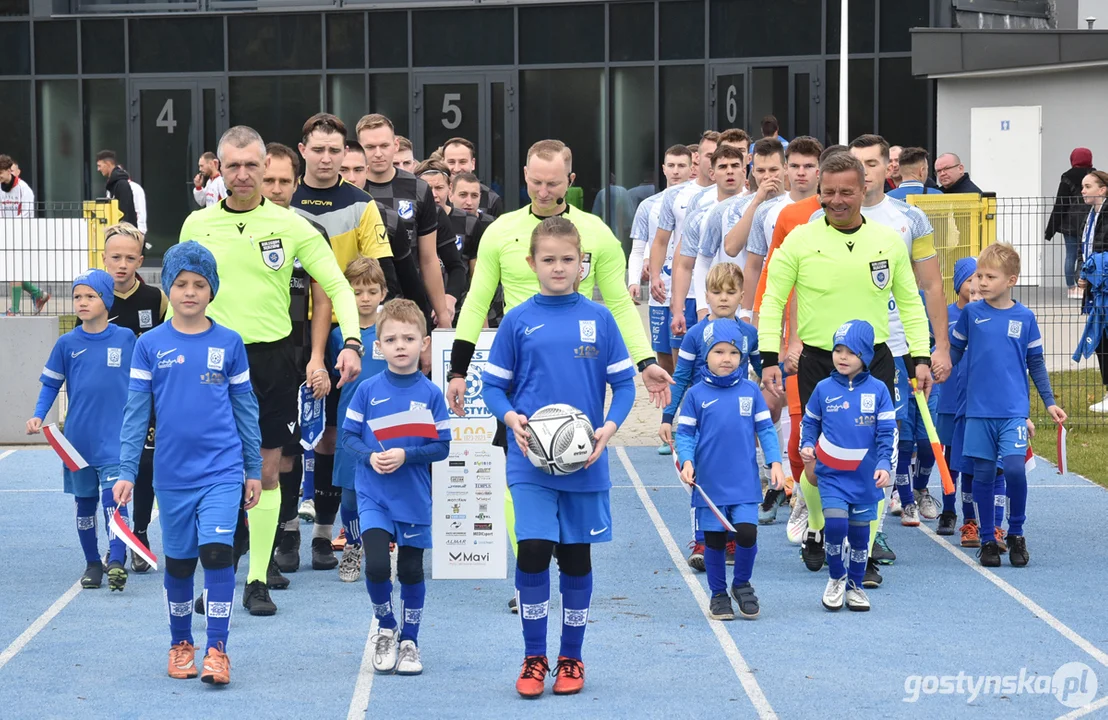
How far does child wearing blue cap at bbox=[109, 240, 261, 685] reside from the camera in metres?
6.67

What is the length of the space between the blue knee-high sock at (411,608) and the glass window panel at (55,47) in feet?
78.6

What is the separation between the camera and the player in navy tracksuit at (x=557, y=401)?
648cm

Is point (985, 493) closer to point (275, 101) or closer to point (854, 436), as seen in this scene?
point (854, 436)

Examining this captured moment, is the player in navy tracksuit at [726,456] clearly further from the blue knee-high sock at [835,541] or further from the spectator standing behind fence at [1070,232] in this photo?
the spectator standing behind fence at [1070,232]

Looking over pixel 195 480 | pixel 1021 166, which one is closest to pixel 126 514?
pixel 195 480

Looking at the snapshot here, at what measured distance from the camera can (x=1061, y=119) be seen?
24094 mm

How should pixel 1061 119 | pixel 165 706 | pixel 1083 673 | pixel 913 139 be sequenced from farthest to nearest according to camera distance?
pixel 913 139, pixel 1061 119, pixel 1083 673, pixel 165 706

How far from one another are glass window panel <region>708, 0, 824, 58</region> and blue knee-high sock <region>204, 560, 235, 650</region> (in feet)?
69.6

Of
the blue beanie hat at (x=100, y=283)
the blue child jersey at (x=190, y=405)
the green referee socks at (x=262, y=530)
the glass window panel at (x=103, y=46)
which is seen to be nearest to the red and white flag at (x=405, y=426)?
the blue child jersey at (x=190, y=405)

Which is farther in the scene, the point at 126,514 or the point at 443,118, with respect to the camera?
the point at 443,118

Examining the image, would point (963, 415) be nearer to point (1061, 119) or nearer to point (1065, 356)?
point (1065, 356)

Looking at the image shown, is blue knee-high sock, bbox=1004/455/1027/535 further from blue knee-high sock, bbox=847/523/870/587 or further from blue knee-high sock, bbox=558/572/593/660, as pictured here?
blue knee-high sock, bbox=558/572/593/660

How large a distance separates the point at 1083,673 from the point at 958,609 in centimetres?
129

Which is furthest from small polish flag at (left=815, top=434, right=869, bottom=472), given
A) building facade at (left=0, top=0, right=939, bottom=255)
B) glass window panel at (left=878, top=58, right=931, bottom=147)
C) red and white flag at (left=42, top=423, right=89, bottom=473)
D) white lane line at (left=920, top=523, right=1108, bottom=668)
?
building facade at (left=0, top=0, right=939, bottom=255)
